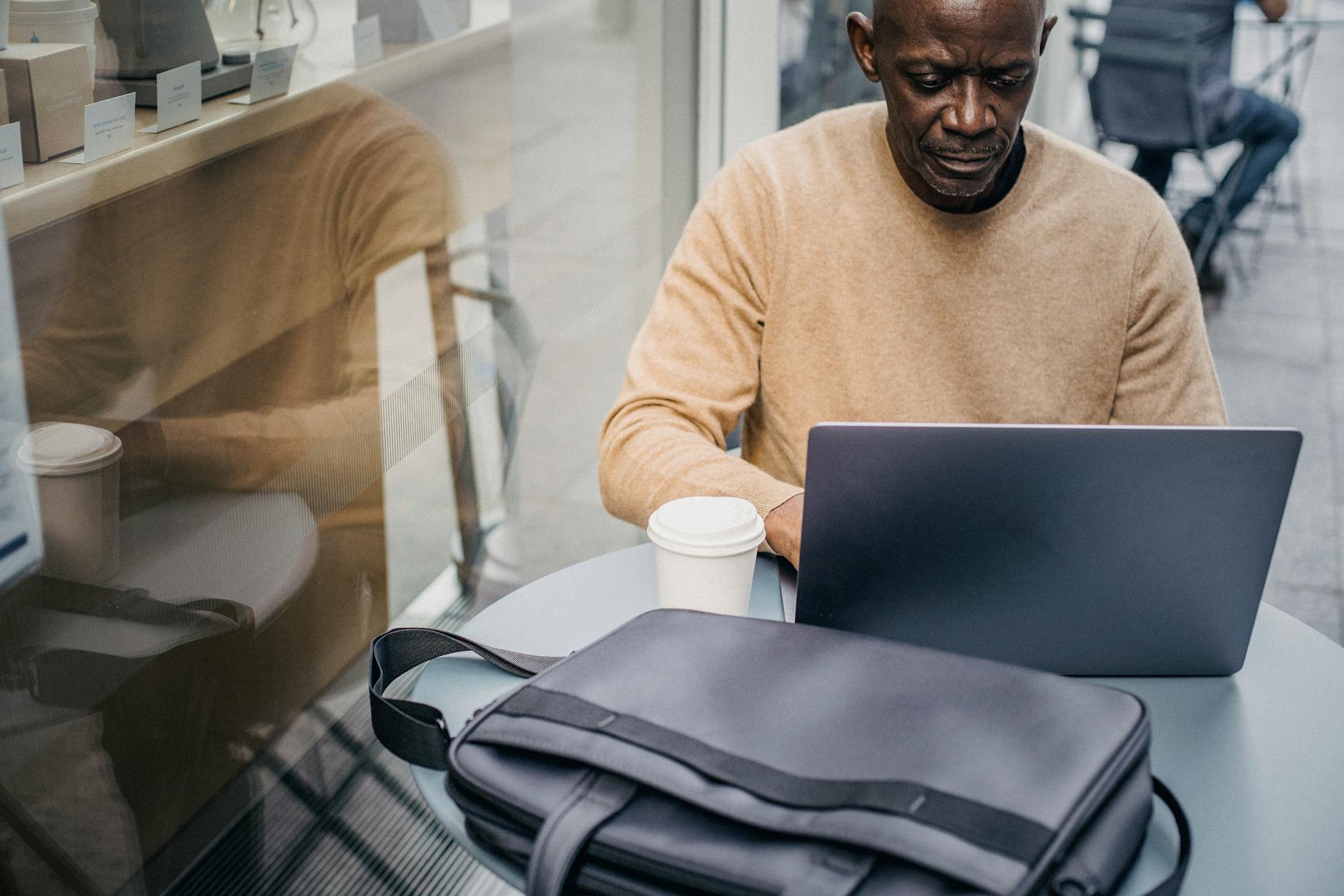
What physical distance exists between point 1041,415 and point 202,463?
1.07 metres

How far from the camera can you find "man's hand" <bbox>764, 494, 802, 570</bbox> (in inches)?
49.2

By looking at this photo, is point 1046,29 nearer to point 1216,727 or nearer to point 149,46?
point 1216,727

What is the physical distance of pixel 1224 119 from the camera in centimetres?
438

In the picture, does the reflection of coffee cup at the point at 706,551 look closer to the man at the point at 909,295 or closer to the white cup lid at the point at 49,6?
the man at the point at 909,295

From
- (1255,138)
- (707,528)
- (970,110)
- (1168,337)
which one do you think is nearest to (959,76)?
(970,110)

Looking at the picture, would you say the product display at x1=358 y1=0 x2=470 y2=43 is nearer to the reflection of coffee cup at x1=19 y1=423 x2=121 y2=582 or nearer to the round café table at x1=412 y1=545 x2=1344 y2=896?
the reflection of coffee cup at x1=19 y1=423 x2=121 y2=582

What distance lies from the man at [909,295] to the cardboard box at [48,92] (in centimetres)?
66

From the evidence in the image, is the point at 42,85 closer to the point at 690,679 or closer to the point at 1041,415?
the point at 690,679

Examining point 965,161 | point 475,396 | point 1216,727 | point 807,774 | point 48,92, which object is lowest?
point 475,396

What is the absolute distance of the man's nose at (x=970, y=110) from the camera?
143 centimetres

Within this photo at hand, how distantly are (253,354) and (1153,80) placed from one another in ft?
12.1

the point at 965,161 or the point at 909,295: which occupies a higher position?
the point at 965,161

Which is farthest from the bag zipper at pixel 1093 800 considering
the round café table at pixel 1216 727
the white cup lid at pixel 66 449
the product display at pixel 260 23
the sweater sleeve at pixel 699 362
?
the product display at pixel 260 23

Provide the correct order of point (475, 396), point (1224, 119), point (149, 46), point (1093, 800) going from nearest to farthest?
1. point (1093, 800)
2. point (149, 46)
3. point (475, 396)
4. point (1224, 119)
